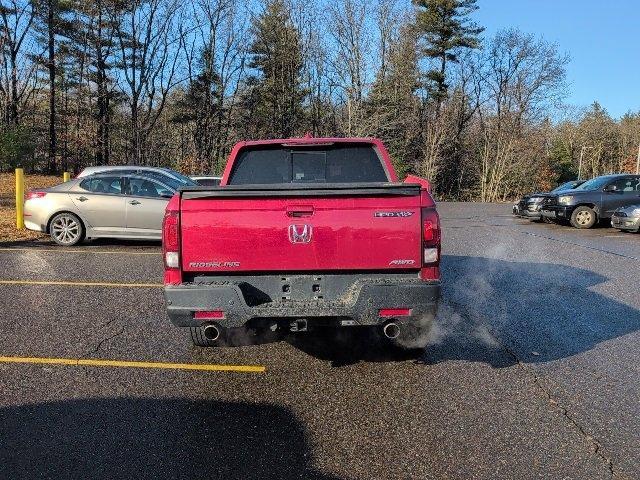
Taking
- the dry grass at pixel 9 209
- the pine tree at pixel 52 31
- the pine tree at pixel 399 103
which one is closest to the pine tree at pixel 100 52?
the pine tree at pixel 52 31

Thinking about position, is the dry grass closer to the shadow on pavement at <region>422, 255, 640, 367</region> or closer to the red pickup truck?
the shadow on pavement at <region>422, 255, 640, 367</region>

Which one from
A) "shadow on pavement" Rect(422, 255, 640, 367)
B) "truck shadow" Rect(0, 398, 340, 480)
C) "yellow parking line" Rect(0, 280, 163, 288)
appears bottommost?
"truck shadow" Rect(0, 398, 340, 480)

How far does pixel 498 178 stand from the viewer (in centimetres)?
4722

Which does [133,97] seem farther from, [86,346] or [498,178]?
[86,346]

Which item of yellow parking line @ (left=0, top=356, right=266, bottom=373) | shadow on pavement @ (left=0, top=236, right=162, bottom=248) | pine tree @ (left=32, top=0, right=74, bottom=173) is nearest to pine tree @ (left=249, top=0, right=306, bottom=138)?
pine tree @ (left=32, top=0, right=74, bottom=173)

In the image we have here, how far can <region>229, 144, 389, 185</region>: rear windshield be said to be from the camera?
5.62m

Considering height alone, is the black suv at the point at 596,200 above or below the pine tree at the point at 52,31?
below

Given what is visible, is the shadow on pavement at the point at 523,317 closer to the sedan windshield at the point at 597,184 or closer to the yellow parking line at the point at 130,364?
the yellow parking line at the point at 130,364

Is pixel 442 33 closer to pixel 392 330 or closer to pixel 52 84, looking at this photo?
pixel 52 84

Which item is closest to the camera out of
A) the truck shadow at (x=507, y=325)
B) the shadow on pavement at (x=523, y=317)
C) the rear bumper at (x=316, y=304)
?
the rear bumper at (x=316, y=304)

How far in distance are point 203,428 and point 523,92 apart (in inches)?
1956

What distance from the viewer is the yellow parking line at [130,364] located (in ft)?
15.0

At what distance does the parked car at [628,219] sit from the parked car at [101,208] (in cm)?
1270

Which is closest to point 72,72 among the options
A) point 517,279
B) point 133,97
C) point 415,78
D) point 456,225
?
point 133,97
